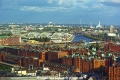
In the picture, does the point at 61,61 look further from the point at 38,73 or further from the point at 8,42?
the point at 8,42

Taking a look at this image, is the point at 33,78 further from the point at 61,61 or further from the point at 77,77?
the point at 61,61

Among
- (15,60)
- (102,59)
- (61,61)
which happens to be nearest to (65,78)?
(102,59)

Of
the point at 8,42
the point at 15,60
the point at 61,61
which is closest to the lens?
the point at 61,61

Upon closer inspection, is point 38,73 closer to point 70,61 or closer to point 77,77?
point 77,77

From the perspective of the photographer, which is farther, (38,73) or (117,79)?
(38,73)

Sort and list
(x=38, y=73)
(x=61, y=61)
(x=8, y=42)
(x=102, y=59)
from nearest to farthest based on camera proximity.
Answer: (x=38, y=73), (x=102, y=59), (x=61, y=61), (x=8, y=42)

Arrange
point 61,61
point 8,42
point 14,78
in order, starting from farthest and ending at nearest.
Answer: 1. point 8,42
2. point 61,61
3. point 14,78

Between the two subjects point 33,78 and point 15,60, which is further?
point 15,60

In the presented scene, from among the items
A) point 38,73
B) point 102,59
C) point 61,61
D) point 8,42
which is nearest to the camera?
point 38,73

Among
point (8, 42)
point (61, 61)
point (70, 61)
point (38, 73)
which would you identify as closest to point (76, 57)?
point (70, 61)
